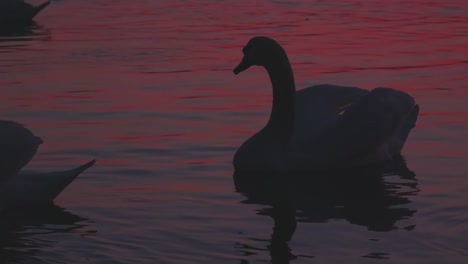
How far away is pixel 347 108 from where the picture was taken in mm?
10656

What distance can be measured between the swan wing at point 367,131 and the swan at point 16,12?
392 inches

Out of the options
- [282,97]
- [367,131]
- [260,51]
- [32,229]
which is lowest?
[32,229]

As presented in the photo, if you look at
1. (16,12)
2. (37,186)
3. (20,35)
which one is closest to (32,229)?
(37,186)

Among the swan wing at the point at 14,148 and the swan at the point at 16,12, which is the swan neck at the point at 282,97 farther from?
the swan at the point at 16,12

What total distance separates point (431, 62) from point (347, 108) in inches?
176

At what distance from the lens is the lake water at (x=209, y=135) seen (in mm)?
7828

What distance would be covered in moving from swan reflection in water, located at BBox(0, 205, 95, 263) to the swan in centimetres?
1121

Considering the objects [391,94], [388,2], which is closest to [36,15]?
[388,2]

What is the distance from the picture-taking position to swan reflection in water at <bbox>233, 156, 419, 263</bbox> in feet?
27.3

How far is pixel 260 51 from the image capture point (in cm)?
1086

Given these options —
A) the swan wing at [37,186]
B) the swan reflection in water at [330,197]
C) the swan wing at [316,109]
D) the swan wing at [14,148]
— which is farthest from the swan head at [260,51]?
the swan wing at [14,148]

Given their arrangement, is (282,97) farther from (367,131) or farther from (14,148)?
(14,148)

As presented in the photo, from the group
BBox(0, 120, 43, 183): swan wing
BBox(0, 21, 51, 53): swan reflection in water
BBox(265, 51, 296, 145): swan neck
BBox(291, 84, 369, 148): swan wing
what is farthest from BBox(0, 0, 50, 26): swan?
BBox(0, 120, 43, 183): swan wing

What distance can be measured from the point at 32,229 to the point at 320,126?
2955 millimetres
